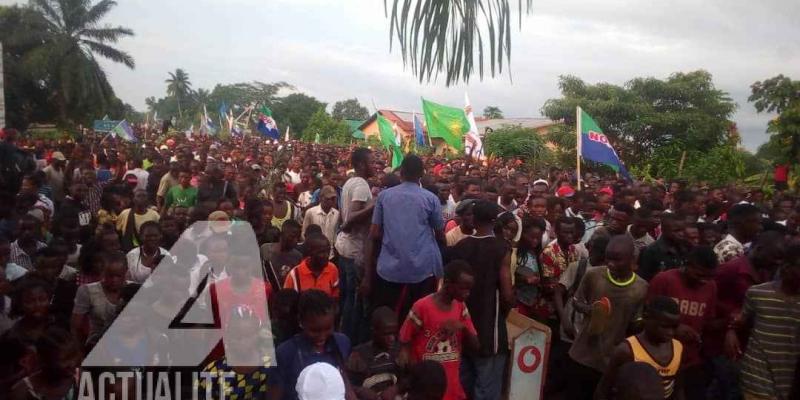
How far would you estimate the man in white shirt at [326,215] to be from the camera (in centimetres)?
657

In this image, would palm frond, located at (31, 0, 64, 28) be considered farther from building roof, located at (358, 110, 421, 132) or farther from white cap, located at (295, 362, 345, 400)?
white cap, located at (295, 362, 345, 400)

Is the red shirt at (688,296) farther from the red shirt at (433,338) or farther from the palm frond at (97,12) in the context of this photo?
the palm frond at (97,12)

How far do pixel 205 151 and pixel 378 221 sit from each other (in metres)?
11.6

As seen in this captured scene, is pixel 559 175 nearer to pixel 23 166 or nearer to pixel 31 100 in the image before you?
pixel 23 166

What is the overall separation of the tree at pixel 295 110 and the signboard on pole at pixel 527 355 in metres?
55.4

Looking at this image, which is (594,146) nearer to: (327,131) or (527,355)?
(527,355)

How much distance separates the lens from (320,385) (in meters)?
2.61

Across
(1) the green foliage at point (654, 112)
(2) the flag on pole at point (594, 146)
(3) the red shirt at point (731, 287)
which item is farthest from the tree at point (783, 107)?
(3) the red shirt at point (731, 287)

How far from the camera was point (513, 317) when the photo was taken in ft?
14.9

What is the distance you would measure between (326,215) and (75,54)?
33878 mm

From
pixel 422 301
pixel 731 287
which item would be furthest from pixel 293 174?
pixel 731 287

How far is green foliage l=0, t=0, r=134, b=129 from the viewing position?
3197cm

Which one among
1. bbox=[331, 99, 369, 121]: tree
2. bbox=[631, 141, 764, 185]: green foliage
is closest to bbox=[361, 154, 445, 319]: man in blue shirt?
bbox=[631, 141, 764, 185]: green foliage

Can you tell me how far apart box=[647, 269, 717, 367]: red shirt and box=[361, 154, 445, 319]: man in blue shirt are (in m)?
1.41
